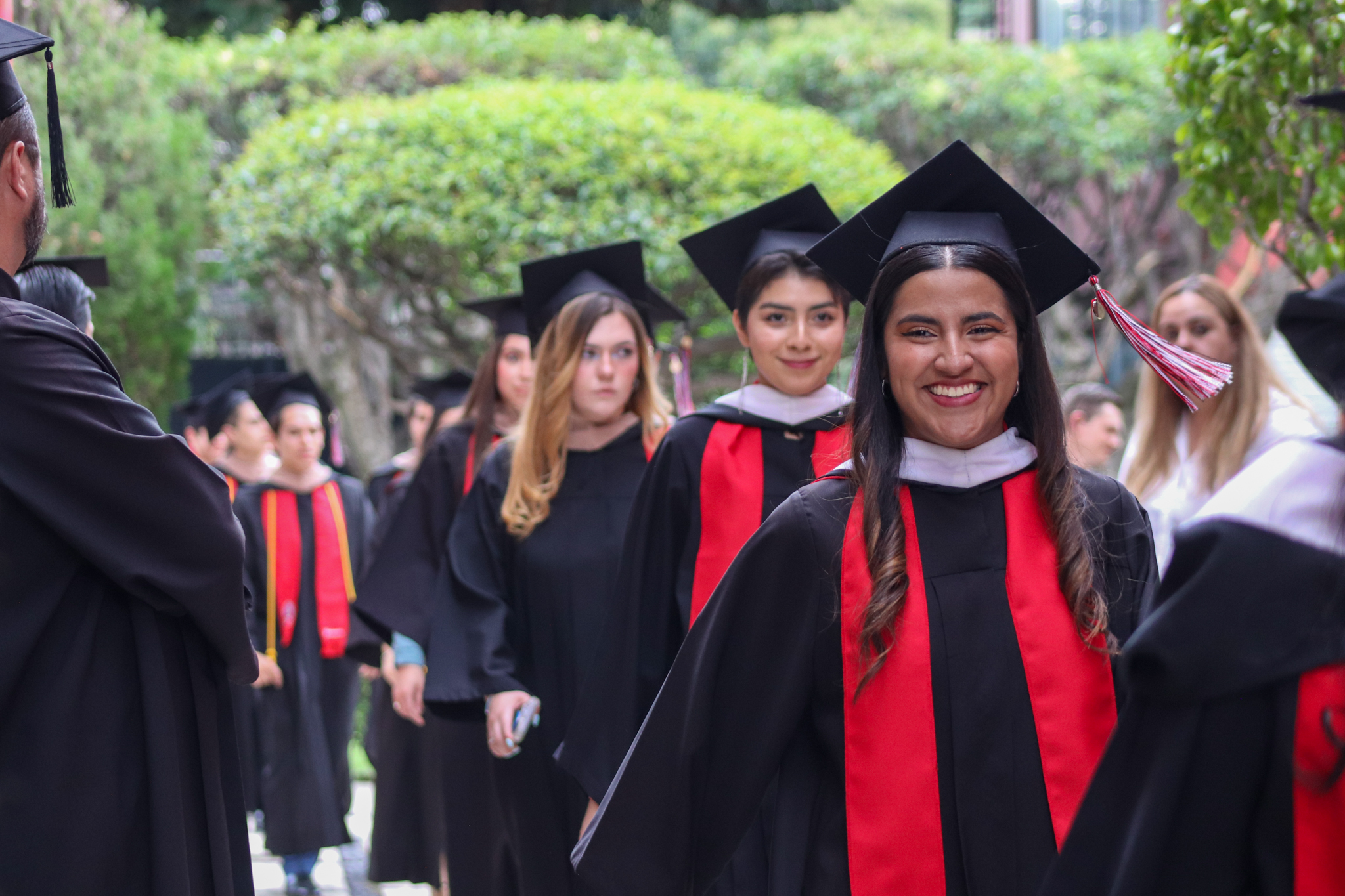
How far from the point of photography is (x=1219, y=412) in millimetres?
4512

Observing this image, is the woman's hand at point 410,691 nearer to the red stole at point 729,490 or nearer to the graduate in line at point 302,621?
the red stole at point 729,490

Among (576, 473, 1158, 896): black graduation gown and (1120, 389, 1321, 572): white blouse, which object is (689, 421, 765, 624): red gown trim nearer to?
(576, 473, 1158, 896): black graduation gown

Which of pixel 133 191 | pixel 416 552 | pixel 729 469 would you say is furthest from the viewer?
pixel 133 191

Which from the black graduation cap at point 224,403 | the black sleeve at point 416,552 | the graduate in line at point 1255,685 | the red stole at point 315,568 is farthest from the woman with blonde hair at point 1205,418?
the black graduation cap at point 224,403

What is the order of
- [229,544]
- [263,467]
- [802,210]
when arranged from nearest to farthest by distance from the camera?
1. [229,544]
2. [802,210]
3. [263,467]

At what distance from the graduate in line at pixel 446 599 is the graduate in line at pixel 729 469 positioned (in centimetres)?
77

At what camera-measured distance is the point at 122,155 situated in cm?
911

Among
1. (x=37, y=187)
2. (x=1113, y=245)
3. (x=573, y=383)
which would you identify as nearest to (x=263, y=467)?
(x=573, y=383)

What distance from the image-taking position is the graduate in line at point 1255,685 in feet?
4.82

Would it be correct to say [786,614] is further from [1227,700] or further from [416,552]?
[416,552]

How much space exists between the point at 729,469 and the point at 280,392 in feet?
13.8

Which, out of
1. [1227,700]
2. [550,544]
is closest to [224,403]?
[550,544]

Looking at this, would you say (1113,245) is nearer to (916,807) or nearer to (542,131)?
(542,131)

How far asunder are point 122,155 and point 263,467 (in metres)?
3.31
